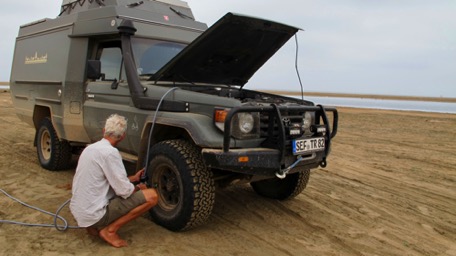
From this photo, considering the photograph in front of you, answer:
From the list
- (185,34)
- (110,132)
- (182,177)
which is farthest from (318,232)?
(185,34)

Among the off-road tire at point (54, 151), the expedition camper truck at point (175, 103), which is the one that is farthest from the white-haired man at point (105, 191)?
the off-road tire at point (54, 151)

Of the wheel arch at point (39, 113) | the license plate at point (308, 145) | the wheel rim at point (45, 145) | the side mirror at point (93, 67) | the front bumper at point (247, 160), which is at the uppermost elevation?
Result: the side mirror at point (93, 67)

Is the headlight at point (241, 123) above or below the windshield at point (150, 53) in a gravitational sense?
below

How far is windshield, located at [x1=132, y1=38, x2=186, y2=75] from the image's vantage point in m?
5.14

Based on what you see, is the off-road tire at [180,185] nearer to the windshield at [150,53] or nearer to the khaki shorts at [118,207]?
the khaki shorts at [118,207]

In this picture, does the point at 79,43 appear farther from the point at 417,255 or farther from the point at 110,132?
the point at 417,255

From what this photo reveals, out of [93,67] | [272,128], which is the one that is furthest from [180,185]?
[93,67]

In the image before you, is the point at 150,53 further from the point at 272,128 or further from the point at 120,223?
the point at 120,223

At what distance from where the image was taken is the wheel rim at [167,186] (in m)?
4.26

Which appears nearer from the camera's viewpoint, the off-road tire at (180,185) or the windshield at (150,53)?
the off-road tire at (180,185)

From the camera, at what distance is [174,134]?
15.4 feet

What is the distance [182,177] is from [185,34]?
9.00 feet

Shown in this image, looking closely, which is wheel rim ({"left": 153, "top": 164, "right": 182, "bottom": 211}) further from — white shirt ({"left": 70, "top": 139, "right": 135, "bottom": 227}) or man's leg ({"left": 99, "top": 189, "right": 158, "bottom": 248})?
white shirt ({"left": 70, "top": 139, "right": 135, "bottom": 227})

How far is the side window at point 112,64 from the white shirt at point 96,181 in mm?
1784
